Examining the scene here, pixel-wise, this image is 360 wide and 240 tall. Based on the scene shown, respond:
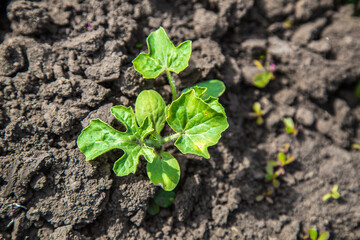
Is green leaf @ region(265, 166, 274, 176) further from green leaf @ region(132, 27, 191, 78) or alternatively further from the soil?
green leaf @ region(132, 27, 191, 78)

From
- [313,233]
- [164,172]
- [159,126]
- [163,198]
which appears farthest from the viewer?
[313,233]

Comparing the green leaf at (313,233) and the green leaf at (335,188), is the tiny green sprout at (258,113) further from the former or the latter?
the green leaf at (313,233)

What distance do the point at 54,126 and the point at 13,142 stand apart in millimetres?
378

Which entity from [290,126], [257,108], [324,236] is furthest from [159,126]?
[324,236]

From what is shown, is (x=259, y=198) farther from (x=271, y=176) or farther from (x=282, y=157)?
(x=282, y=157)

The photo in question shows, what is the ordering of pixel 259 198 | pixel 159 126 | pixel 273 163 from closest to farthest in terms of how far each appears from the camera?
pixel 159 126
pixel 259 198
pixel 273 163

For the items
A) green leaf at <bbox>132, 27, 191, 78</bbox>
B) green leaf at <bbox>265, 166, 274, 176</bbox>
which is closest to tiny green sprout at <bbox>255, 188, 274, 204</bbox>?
green leaf at <bbox>265, 166, 274, 176</bbox>

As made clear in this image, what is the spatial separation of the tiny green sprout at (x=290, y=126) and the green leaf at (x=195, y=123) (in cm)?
127

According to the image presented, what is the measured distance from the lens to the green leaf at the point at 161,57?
2.45m

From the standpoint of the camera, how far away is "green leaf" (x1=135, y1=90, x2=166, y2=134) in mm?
2410

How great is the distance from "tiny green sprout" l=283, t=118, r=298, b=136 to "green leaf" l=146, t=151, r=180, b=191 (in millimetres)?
1438

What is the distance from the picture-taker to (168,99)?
2.79 m

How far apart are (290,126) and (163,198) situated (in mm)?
1604

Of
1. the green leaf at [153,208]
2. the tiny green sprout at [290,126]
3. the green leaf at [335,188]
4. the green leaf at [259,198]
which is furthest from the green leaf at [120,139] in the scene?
the green leaf at [335,188]
